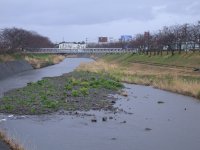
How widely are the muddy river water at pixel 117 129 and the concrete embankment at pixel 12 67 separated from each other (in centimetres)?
3955

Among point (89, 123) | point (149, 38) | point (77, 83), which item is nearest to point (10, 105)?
point (89, 123)

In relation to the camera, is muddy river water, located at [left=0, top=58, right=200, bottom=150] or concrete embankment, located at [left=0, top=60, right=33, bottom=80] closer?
muddy river water, located at [left=0, top=58, right=200, bottom=150]

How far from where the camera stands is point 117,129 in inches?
891

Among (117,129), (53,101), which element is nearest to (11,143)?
(117,129)

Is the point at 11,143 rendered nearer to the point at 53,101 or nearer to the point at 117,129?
the point at 117,129

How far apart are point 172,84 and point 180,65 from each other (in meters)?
27.8

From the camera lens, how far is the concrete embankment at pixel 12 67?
224 feet

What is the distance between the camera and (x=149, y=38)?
117 meters

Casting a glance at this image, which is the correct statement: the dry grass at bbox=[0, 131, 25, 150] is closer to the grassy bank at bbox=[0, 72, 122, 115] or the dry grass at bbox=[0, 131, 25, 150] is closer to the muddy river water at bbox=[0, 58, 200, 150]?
the muddy river water at bbox=[0, 58, 200, 150]

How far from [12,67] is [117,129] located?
5776 cm

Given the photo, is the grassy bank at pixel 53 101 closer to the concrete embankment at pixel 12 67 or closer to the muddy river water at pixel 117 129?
the muddy river water at pixel 117 129

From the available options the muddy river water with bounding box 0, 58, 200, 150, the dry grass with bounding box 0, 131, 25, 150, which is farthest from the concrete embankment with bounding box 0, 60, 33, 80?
the dry grass with bounding box 0, 131, 25, 150

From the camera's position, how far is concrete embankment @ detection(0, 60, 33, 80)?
2692 inches

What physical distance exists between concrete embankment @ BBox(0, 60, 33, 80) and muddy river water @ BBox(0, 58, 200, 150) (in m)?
39.6
